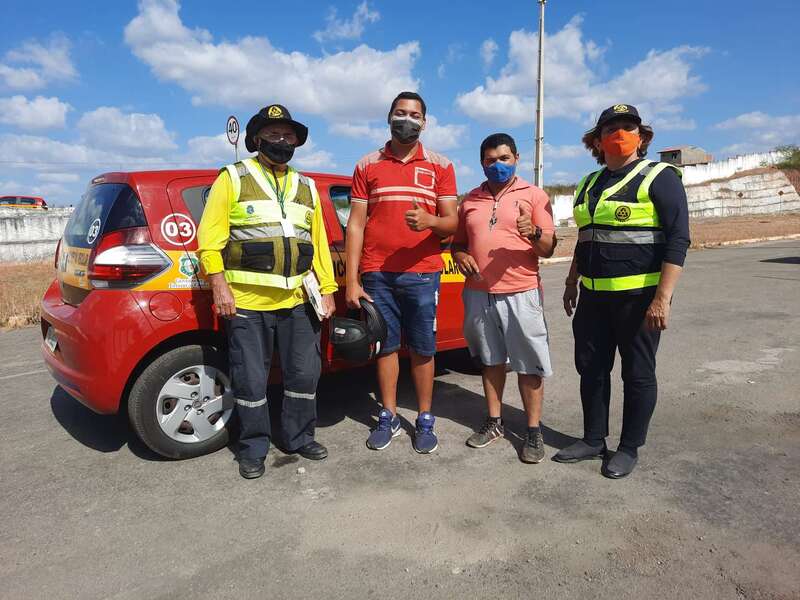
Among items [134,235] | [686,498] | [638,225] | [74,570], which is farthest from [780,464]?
[134,235]

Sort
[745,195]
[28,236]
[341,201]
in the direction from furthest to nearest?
[745,195], [28,236], [341,201]

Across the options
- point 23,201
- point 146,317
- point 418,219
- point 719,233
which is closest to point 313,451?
point 146,317

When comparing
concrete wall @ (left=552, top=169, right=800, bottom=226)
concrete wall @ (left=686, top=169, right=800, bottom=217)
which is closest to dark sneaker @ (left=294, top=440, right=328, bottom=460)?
concrete wall @ (left=552, top=169, right=800, bottom=226)

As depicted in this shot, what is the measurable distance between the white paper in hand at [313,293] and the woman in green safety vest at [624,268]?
57.8 inches

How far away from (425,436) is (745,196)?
189 ft

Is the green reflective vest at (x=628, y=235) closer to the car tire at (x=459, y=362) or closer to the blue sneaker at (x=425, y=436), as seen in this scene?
the blue sneaker at (x=425, y=436)

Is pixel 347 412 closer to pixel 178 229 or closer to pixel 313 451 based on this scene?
pixel 313 451

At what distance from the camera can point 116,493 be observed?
2967 millimetres

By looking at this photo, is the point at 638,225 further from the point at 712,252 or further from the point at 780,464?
the point at 712,252

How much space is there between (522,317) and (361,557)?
5.12ft

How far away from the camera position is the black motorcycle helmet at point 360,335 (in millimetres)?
3326

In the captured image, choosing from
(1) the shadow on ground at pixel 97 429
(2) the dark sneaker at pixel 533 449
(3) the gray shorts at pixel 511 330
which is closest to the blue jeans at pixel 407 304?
(3) the gray shorts at pixel 511 330

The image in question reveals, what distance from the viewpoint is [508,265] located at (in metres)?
3.23

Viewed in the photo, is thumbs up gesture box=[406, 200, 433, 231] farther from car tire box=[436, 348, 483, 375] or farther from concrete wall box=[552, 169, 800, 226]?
concrete wall box=[552, 169, 800, 226]
